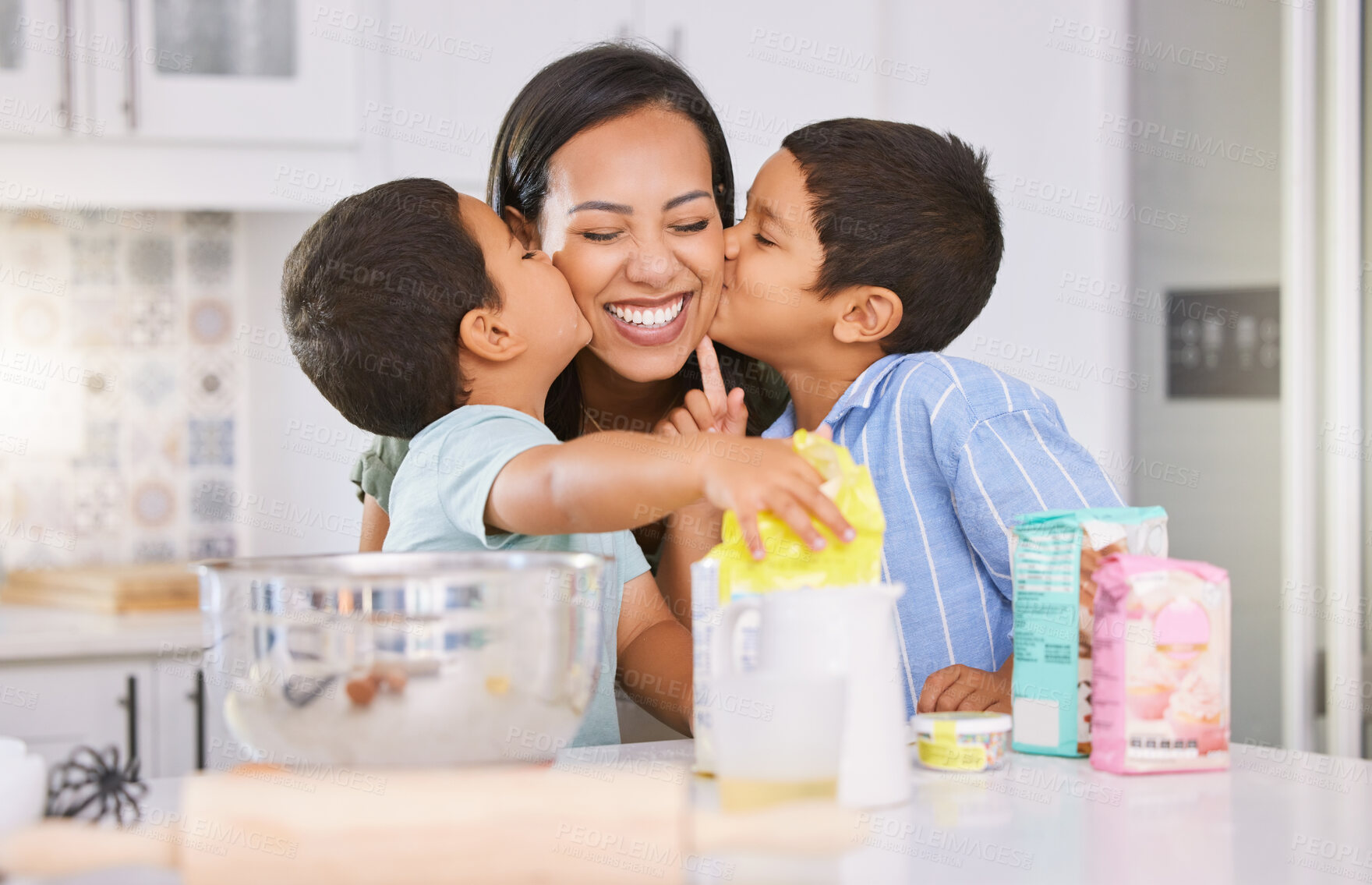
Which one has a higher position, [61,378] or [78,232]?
[78,232]

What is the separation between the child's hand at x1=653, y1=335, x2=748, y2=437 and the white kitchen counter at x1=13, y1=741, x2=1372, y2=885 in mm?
484

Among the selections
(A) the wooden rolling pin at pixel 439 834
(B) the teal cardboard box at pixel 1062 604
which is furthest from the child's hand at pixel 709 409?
(A) the wooden rolling pin at pixel 439 834

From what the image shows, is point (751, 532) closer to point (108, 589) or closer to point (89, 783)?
point (89, 783)

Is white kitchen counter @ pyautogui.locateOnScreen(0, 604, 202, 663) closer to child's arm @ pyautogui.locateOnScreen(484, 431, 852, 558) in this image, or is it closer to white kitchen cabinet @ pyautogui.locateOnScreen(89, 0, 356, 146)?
white kitchen cabinet @ pyautogui.locateOnScreen(89, 0, 356, 146)

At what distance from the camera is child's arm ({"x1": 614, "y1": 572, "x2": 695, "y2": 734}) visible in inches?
42.5

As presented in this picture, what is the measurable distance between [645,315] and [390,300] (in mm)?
356

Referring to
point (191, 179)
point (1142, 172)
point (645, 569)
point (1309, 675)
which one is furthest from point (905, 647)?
point (191, 179)

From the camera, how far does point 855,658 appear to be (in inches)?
26.6

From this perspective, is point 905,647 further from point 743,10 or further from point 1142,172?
point 743,10

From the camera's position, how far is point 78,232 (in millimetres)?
2637

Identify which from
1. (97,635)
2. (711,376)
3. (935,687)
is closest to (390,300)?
(711,376)

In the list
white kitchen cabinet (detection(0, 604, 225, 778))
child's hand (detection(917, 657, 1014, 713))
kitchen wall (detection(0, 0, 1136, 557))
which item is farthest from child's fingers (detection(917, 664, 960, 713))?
white kitchen cabinet (detection(0, 604, 225, 778))

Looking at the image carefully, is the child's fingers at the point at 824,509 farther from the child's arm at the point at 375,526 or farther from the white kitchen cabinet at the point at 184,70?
the white kitchen cabinet at the point at 184,70

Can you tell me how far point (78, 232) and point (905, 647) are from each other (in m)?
2.25
